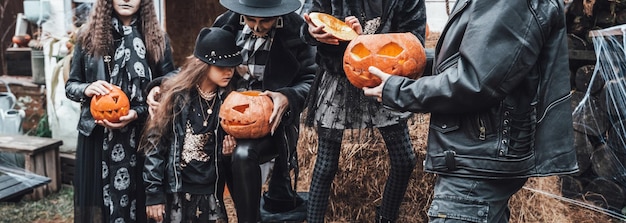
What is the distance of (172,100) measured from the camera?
3.21 metres

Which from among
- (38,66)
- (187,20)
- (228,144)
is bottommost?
(38,66)

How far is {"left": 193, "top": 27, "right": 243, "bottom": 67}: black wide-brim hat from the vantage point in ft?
10.2

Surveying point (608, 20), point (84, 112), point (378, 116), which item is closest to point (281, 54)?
point (378, 116)

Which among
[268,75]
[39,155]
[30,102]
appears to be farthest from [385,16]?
[30,102]

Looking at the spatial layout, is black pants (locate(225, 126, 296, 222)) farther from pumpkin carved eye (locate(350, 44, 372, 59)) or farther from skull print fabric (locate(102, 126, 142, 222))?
pumpkin carved eye (locate(350, 44, 372, 59))

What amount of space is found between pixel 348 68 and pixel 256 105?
62 cm

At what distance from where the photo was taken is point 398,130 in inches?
127

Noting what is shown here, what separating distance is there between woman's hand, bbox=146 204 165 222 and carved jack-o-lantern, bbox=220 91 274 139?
57 centimetres

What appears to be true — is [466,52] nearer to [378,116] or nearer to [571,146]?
[571,146]

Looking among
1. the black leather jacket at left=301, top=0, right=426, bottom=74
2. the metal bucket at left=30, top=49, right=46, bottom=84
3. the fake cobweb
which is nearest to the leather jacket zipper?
the black leather jacket at left=301, top=0, right=426, bottom=74

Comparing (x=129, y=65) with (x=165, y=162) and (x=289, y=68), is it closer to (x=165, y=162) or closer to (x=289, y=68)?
(x=165, y=162)

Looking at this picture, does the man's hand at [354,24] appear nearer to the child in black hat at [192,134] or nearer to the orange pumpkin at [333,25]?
the orange pumpkin at [333,25]

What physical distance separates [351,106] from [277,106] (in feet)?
1.30

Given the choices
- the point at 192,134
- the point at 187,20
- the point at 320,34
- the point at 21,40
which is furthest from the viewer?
A: the point at 187,20
